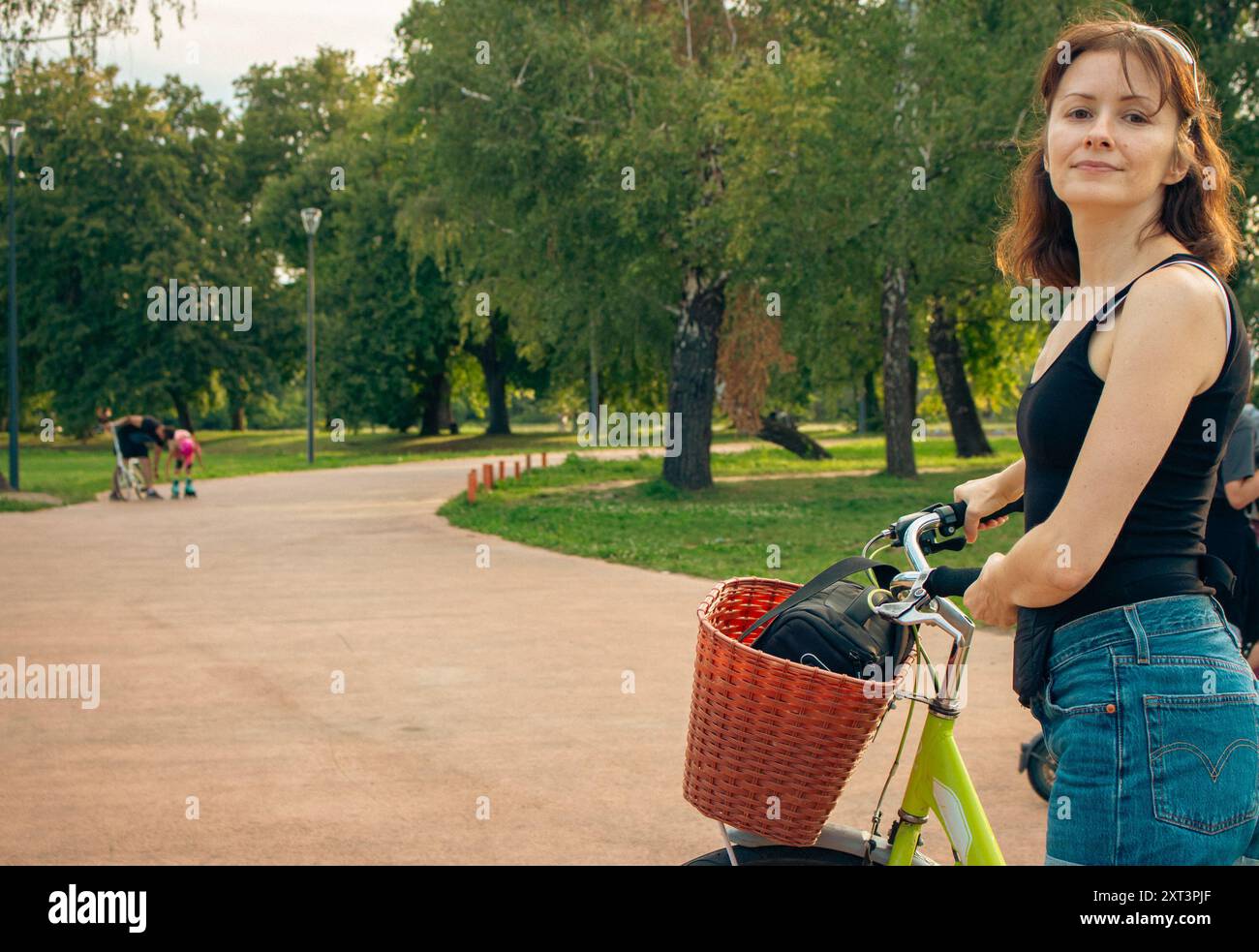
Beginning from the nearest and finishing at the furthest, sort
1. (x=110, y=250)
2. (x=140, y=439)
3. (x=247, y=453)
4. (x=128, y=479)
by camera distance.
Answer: (x=140, y=439) < (x=128, y=479) < (x=247, y=453) < (x=110, y=250)

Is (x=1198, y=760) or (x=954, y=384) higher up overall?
(x=954, y=384)

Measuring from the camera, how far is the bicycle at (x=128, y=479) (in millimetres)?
21547

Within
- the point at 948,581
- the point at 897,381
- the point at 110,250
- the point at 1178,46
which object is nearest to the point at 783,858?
the point at 948,581

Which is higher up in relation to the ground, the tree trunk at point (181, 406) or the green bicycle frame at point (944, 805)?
the tree trunk at point (181, 406)

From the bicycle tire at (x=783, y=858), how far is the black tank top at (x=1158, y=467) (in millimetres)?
728

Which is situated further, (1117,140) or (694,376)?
(694,376)

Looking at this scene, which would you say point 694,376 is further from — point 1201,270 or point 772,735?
point 1201,270

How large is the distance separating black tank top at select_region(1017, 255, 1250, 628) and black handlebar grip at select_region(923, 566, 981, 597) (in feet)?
0.67

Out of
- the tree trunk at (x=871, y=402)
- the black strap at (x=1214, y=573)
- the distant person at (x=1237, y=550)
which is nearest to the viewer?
the black strap at (x=1214, y=573)

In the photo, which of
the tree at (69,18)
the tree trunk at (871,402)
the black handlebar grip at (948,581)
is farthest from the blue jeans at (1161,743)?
the tree trunk at (871,402)

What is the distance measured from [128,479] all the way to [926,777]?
21.1 meters

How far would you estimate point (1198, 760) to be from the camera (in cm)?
194

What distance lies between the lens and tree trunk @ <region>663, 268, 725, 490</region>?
23078 mm

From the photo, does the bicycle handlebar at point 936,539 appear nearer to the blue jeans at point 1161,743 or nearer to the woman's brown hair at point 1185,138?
the blue jeans at point 1161,743
